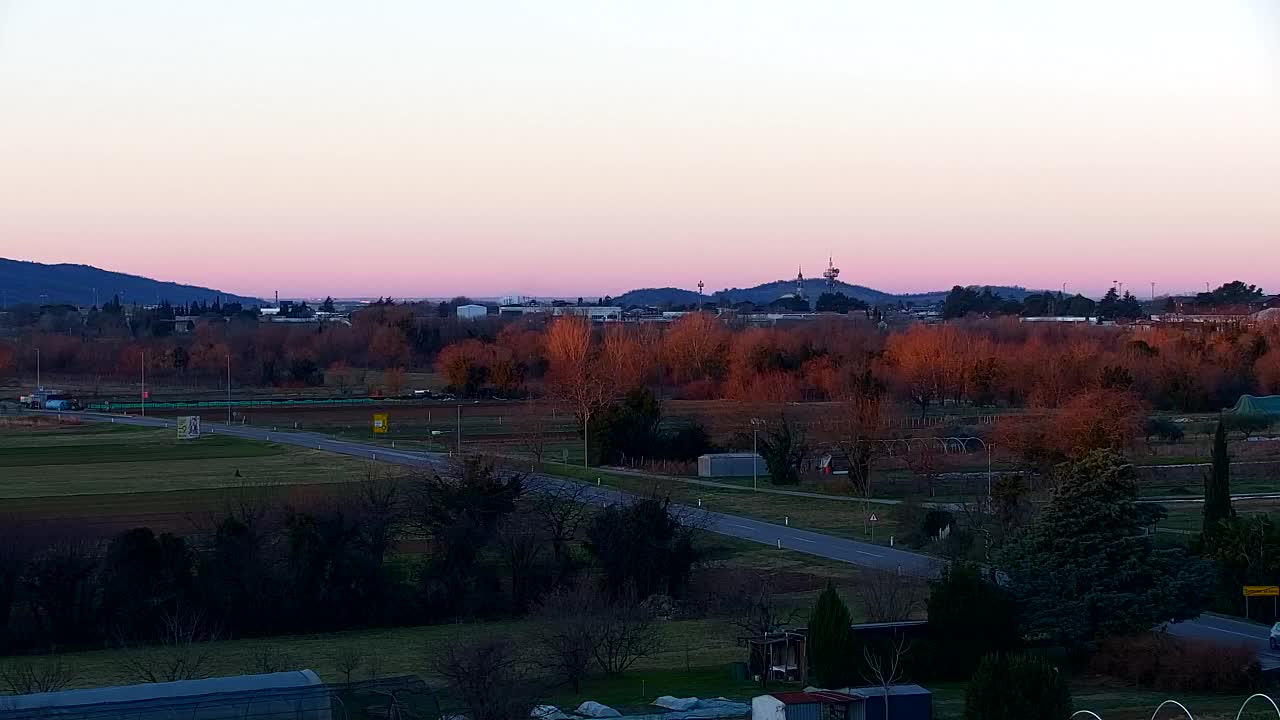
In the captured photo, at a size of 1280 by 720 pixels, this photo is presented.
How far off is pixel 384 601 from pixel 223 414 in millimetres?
43816

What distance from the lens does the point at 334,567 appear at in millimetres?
29750

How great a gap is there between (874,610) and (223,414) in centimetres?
5189

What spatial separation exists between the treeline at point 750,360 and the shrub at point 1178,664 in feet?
108

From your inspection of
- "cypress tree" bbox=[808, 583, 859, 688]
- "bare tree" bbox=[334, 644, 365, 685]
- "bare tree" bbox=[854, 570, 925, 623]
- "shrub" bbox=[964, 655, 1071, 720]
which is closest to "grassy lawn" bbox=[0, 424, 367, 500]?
"bare tree" bbox=[334, 644, 365, 685]

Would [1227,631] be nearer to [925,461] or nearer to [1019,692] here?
[1019,692]

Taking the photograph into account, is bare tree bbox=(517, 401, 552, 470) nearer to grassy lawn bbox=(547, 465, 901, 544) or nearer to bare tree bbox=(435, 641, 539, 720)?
grassy lawn bbox=(547, 465, 901, 544)

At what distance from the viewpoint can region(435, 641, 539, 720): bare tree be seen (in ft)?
56.2

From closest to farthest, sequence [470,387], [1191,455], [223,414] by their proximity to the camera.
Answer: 1. [1191,455]
2. [223,414]
3. [470,387]

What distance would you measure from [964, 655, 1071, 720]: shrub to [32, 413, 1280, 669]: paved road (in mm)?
5482

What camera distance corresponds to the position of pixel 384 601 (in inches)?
1184

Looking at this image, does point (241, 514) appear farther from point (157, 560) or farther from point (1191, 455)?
point (1191, 455)

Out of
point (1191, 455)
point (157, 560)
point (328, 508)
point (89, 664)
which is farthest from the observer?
point (1191, 455)

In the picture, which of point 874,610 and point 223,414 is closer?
point 874,610

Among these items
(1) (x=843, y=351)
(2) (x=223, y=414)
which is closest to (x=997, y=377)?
(1) (x=843, y=351)
